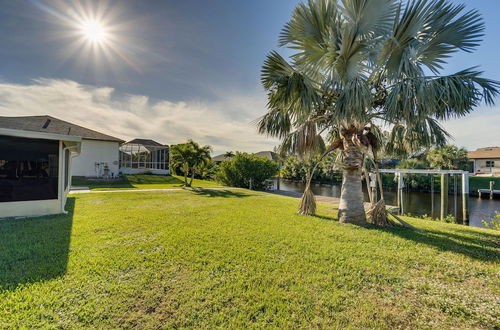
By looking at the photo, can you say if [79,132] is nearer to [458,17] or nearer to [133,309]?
[133,309]

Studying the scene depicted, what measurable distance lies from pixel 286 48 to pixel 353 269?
5779 mm

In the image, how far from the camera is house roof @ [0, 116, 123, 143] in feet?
40.3

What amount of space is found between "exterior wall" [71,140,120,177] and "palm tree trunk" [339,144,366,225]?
21.7 metres

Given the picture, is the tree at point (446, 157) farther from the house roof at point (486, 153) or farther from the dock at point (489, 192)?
the house roof at point (486, 153)

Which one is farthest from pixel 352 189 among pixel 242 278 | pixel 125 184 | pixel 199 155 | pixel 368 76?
pixel 125 184

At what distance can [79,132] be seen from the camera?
17.7m

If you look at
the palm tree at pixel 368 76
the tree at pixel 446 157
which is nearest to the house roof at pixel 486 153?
Answer: the tree at pixel 446 157

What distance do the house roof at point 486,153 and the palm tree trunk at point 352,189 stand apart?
40.2m

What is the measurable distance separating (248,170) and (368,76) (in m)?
11.6

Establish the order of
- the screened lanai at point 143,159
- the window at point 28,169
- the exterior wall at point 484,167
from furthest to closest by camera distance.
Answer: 1. the exterior wall at point 484,167
2. the screened lanai at point 143,159
3. the window at point 28,169

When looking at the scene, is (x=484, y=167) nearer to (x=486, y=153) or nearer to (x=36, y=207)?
(x=486, y=153)

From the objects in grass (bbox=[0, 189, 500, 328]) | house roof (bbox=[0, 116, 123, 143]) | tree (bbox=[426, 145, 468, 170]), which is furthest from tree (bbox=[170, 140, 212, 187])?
tree (bbox=[426, 145, 468, 170])

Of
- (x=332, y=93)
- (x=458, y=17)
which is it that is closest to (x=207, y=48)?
(x=332, y=93)

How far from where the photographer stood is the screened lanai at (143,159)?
76.5ft
